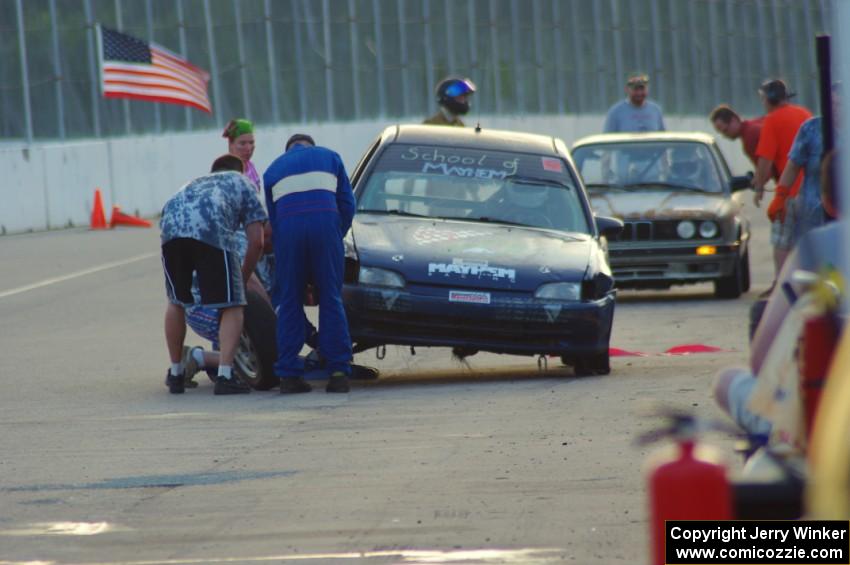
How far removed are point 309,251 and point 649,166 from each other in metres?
7.63

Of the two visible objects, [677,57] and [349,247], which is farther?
[677,57]

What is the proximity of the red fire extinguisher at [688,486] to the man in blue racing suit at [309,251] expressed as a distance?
823 centimetres

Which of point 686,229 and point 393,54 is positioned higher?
point 393,54

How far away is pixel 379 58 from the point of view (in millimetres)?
46531

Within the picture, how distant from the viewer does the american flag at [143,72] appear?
36719 millimetres

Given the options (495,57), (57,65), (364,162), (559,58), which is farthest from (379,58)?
(364,162)

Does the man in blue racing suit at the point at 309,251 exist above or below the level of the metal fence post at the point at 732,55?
below

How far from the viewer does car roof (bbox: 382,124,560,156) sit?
44.8ft

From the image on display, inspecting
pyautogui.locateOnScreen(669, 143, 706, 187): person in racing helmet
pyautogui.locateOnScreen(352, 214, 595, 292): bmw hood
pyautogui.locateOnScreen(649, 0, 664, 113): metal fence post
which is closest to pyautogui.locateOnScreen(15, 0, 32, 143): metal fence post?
pyautogui.locateOnScreen(669, 143, 706, 187): person in racing helmet

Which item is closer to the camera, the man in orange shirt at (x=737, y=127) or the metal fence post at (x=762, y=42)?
the man in orange shirt at (x=737, y=127)

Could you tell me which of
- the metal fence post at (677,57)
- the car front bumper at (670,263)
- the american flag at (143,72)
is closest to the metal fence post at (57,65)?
the american flag at (143,72)

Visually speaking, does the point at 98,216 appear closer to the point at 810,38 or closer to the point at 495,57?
the point at 495,57

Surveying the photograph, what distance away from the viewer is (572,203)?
1333 cm

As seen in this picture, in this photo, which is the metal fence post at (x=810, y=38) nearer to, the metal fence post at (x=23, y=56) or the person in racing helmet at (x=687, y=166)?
the metal fence post at (x=23, y=56)
